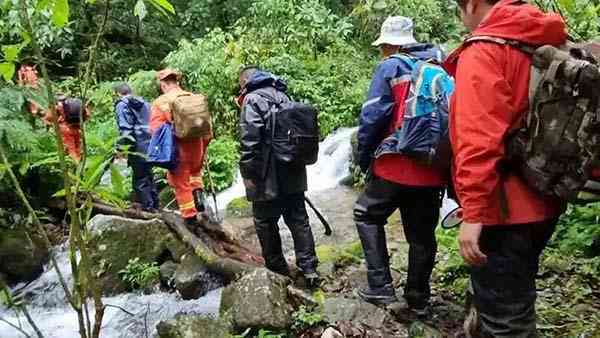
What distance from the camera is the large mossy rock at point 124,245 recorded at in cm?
657

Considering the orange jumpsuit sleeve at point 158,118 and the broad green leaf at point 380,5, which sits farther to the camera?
the broad green leaf at point 380,5

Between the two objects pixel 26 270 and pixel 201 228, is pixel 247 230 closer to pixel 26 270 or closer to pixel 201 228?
pixel 201 228

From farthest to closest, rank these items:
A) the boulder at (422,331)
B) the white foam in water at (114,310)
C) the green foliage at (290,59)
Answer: the green foliage at (290,59) → the white foam in water at (114,310) → the boulder at (422,331)

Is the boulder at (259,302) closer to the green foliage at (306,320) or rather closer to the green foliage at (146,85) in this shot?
the green foliage at (306,320)

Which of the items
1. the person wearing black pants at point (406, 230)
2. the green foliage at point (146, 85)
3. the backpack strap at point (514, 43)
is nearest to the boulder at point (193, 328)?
the person wearing black pants at point (406, 230)

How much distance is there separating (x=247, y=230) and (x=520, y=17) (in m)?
6.06

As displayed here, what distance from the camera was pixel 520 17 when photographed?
98.0 inches

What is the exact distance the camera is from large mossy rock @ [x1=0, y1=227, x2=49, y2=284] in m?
7.36

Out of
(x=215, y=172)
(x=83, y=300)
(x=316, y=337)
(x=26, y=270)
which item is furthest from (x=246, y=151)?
(x=215, y=172)

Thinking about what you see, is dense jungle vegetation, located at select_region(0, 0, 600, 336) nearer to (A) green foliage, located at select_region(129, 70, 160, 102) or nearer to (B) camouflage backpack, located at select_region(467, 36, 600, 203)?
(A) green foliage, located at select_region(129, 70, 160, 102)

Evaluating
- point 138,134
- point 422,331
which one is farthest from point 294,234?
point 138,134

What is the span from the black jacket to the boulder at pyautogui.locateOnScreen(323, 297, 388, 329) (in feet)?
3.51

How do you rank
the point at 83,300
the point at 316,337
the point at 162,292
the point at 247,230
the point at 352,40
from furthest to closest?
the point at 352,40 → the point at 247,230 → the point at 162,292 → the point at 316,337 → the point at 83,300

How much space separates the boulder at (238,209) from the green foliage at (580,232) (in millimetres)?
4960
